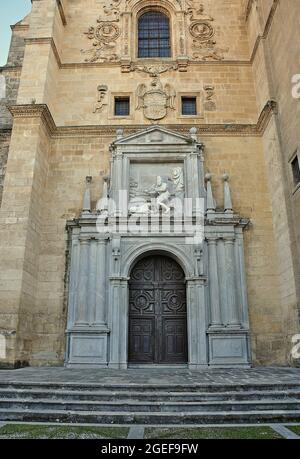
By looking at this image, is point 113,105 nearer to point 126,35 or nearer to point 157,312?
point 126,35

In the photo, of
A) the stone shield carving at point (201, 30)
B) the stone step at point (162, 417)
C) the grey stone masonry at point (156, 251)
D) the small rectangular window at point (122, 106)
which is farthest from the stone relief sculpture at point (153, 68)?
the stone step at point (162, 417)

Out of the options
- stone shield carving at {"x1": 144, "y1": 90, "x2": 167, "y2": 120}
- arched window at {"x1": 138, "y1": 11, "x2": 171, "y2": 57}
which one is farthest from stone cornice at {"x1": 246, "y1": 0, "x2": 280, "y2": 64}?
stone shield carving at {"x1": 144, "y1": 90, "x2": 167, "y2": 120}

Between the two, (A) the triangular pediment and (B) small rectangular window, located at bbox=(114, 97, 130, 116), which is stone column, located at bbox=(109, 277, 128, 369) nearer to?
(A) the triangular pediment

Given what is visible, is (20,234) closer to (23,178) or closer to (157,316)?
(23,178)

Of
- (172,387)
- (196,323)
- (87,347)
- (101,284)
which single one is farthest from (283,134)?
(87,347)

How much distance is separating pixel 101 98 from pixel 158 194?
4.19 meters

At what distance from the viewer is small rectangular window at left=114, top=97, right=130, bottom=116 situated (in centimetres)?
1276

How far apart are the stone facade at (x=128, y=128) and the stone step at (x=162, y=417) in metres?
4.28

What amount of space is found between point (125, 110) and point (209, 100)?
110 inches

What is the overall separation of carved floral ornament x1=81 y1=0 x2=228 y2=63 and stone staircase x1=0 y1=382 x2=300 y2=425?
10680 millimetres

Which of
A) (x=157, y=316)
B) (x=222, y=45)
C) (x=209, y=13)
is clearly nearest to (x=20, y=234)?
(x=157, y=316)

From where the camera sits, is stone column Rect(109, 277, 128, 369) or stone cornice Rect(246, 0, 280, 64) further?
stone cornice Rect(246, 0, 280, 64)

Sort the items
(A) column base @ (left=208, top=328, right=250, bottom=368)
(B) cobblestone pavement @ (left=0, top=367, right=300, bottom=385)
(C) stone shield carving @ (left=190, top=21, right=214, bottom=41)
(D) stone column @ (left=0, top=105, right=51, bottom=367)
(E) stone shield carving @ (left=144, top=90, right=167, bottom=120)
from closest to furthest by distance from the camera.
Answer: (B) cobblestone pavement @ (left=0, top=367, right=300, bottom=385) < (D) stone column @ (left=0, top=105, right=51, bottom=367) < (A) column base @ (left=208, top=328, right=250, bottom=368) < (E) stone shield carving @ (left=144, top=90, right=167, bottom=120) < (C) stone shield carving @ (left=190, top=21, right=214, bottom=41)
